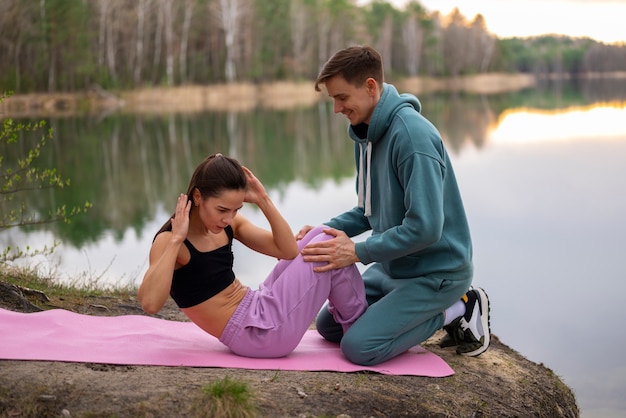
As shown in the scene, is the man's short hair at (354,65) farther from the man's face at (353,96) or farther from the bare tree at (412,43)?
the bare tree at (412,43)

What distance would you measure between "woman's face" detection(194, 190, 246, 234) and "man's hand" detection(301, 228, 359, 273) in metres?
0.41

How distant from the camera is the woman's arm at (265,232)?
13.0 ft

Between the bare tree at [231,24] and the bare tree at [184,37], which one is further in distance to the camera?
the bare tree at [231,24]

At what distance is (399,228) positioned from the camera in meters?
3.92

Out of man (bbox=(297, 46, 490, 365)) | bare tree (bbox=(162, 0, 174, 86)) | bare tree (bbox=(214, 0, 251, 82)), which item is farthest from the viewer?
bare tree (bbox=(214, 0, 251, 82))

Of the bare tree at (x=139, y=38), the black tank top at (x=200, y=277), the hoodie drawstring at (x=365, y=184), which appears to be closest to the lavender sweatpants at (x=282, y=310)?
the black tank top at (x=200, y=277)

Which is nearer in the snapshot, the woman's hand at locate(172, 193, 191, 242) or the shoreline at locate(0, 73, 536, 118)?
the woman's hand at locate(172, 193, 191, 242)

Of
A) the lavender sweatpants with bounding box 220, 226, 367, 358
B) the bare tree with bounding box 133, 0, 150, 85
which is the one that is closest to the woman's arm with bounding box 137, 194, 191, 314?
the lavender sweatpants with bounding box 220, 226, 367, 358

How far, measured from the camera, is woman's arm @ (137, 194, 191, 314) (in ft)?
11.8

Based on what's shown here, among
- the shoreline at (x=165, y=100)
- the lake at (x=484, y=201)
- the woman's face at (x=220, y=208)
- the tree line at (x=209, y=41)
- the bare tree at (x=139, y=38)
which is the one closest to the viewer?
the woman's face at (x=220, y=208)

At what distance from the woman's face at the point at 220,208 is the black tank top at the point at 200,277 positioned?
0.47 feet

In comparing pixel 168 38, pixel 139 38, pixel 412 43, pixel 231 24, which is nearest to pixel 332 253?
pixel 139 38

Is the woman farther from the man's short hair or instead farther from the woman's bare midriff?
the man's short hair

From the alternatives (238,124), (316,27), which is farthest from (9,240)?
(316,27)
